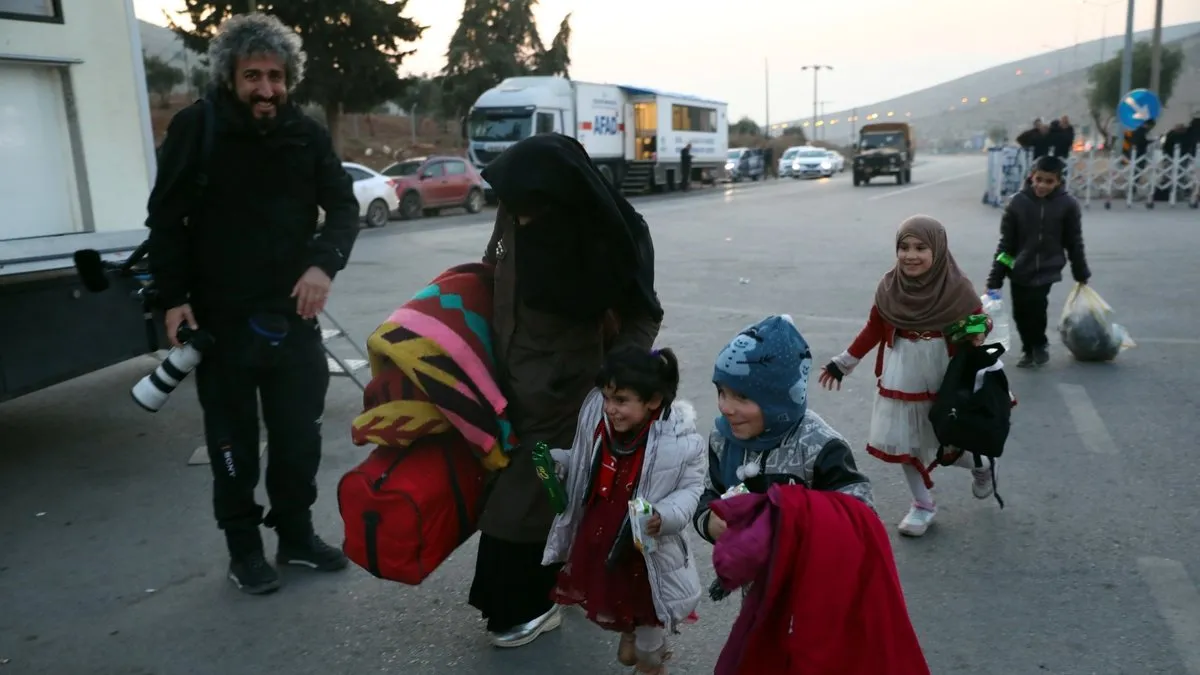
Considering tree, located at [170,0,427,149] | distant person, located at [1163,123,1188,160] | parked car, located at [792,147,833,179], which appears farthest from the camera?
parked car, located at [792,147,833,179]

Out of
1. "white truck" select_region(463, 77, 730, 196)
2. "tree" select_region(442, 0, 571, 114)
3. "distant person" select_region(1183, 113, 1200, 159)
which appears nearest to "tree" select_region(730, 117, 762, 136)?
"tree" select_region(442, 0, 571, 114)

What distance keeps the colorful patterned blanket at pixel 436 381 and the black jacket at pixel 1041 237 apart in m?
4.74

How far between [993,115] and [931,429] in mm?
192089

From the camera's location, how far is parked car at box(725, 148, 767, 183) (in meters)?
44.5

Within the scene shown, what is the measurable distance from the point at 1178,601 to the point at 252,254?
138 inches

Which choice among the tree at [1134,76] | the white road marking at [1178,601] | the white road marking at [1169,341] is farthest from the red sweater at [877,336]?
the tree at [1134,76]

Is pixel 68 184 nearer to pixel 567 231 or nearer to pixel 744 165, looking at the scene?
pixel 567 231

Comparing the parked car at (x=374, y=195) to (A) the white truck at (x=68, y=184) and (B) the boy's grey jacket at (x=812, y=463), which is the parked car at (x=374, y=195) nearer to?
(A) the white truck at (x=68, y=184)

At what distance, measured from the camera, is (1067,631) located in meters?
3.18

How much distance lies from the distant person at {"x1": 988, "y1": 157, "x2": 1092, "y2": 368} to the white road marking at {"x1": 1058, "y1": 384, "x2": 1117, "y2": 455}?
0.76 meters

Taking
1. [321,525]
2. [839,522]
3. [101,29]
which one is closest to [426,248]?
[101,29]

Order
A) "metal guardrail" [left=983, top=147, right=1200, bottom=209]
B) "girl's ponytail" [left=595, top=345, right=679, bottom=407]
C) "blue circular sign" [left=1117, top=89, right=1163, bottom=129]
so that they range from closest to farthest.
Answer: "girl's ponytail" [left=595, top=345, right=679, bottom=407], "blue circular sign" [left=1117, top=89, right=1163, bottom=129], "metal guardrail" [left=983, top=147, right=1200, bottom=209]

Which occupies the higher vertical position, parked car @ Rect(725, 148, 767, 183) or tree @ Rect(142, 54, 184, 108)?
tree @ Rect(142, 54, 184, 108)

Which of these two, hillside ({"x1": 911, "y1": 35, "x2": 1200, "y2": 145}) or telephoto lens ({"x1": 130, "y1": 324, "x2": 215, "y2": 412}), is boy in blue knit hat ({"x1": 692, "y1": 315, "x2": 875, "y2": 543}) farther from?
hillside ({"x1": 911, "y1": 35, "x2": 1200, "y2": 145})
